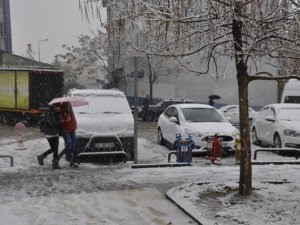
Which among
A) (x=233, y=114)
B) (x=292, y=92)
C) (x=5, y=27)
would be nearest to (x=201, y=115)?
(x=292, y=92)

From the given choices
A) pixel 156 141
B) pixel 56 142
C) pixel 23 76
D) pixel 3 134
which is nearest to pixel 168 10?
pixel 56 142

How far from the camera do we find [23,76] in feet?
77.9

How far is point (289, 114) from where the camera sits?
14.6 m

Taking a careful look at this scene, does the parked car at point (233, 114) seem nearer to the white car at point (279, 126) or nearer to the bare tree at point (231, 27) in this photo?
the white car at point (279, 126)

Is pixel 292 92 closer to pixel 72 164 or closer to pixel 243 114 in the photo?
pixel 72 164

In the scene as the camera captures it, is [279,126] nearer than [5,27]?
Yes

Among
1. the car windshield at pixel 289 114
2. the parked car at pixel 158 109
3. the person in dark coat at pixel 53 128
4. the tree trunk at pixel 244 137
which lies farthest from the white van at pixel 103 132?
the parked car at pixel 158 109

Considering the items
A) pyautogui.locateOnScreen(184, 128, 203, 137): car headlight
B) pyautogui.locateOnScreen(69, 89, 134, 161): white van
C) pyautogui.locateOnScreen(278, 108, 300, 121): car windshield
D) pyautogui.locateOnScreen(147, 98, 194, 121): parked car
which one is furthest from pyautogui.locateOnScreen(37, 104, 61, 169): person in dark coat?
pyautogui.locateOnScreen(147, 98, 194, 121): parked car

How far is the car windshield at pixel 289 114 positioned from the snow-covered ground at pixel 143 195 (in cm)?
378

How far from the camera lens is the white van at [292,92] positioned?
18.8 metres

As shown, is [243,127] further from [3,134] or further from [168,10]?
[3,134]

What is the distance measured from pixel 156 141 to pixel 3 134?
6941mm

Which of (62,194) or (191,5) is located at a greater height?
(191,5)

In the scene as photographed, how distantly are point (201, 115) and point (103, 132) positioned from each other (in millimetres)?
3961
